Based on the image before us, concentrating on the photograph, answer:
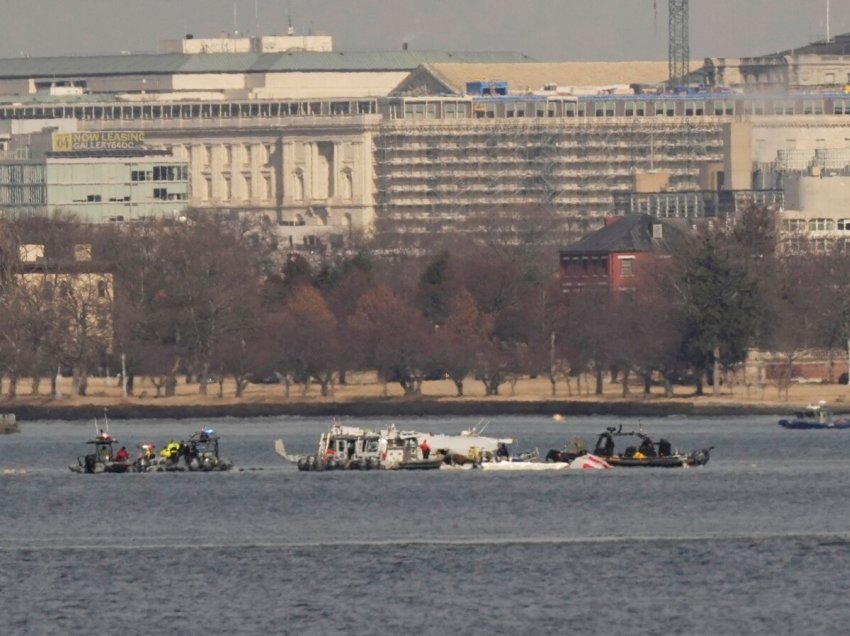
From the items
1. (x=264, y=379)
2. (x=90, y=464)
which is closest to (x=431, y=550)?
(x=90, y=464)

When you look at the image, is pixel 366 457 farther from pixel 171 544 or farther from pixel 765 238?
pixel 765 238

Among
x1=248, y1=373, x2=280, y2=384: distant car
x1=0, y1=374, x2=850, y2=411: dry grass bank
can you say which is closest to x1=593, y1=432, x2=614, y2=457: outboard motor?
x1=0, y1=374, x2=850, y2=411: dry grass bank

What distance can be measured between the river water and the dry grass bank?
34461mm

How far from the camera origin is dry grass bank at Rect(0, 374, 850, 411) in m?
162

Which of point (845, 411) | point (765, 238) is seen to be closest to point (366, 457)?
point (845, 411)

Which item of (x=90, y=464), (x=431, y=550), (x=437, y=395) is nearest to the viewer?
(x=431, y=550)

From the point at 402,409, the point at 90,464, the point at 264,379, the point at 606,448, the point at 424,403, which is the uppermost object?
the point at 264,379

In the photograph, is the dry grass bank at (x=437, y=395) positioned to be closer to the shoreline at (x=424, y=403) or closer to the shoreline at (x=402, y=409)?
the shoreline at (x=424, y=403)

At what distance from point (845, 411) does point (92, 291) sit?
40.3 m

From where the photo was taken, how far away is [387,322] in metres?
175

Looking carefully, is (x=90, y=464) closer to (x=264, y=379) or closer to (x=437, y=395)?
(x=437, y=395)

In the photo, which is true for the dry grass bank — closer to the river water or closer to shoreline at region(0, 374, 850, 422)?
shoreline at region(0, 374, 850, 422)

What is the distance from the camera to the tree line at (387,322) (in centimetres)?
16938

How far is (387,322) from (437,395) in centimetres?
724
